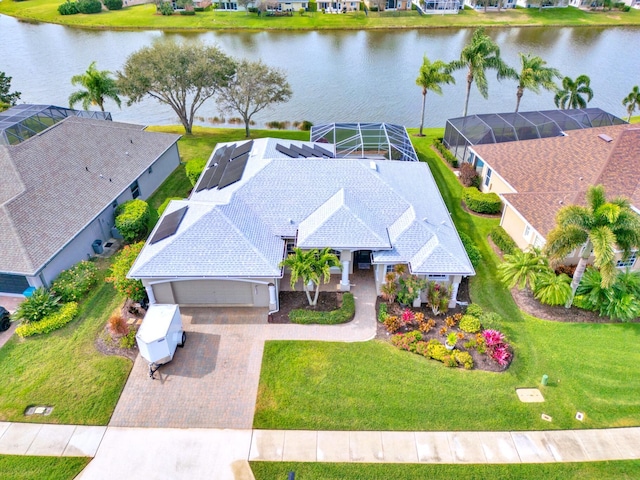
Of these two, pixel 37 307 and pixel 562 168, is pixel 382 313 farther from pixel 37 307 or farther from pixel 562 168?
pixel 37 307

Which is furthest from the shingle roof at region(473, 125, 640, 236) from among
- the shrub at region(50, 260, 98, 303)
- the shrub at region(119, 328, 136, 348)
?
the shrub at region(50, 260, 98, 303)

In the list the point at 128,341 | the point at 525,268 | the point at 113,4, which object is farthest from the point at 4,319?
the point at 113,4

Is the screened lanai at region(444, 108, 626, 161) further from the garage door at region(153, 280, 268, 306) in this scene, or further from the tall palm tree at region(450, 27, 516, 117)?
the garage door at region(153, 280, 268, 306)

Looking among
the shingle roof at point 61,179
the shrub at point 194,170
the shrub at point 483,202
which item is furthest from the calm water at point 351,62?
the shrub at point 483,202

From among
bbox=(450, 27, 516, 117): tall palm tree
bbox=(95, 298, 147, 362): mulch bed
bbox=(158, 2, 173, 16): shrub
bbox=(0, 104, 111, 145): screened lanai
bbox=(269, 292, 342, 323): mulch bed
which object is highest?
bbox=(158, 2, 173, 16): shrub

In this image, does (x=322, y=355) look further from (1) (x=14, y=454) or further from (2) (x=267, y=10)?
(2) (x=267, y=10)

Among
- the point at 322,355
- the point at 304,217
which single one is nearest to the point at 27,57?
the point at 304,217

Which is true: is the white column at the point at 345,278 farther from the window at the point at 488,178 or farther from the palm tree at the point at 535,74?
the palm tree at the point at 535,74

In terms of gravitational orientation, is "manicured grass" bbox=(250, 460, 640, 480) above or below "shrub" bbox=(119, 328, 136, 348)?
below
